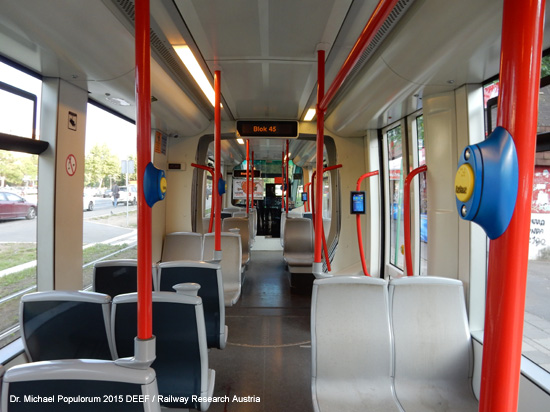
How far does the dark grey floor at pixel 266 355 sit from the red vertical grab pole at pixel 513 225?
81.9 inches

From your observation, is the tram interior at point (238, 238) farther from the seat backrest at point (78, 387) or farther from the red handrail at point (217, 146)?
the red handrail at point (217, 146)

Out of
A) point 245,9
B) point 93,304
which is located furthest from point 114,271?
point 245,9

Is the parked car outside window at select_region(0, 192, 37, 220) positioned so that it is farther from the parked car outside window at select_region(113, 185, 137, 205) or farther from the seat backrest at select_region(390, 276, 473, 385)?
the seat backrest at select_region(390, 276, 473, 385)

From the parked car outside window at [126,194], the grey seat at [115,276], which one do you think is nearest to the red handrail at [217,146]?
the grey seat at [115,276]

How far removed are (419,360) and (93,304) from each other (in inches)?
76.5

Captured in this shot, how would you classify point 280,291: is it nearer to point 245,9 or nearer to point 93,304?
point 93,304

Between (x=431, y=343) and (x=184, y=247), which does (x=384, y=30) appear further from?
(x=184, y=247)

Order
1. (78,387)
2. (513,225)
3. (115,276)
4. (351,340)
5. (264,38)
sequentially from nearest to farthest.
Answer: (513,225)
(78,387)
(351,340)
(115,276)
(264,38)

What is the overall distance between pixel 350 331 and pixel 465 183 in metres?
1.58

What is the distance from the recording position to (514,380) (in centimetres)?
55

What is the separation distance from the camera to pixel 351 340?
190 centimetres

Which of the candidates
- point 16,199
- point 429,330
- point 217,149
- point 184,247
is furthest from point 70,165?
point 429,330

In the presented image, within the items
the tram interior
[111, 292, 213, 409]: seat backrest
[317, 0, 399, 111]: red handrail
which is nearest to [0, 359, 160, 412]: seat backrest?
the tram interior

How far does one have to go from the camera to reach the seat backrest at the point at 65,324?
1708mm
